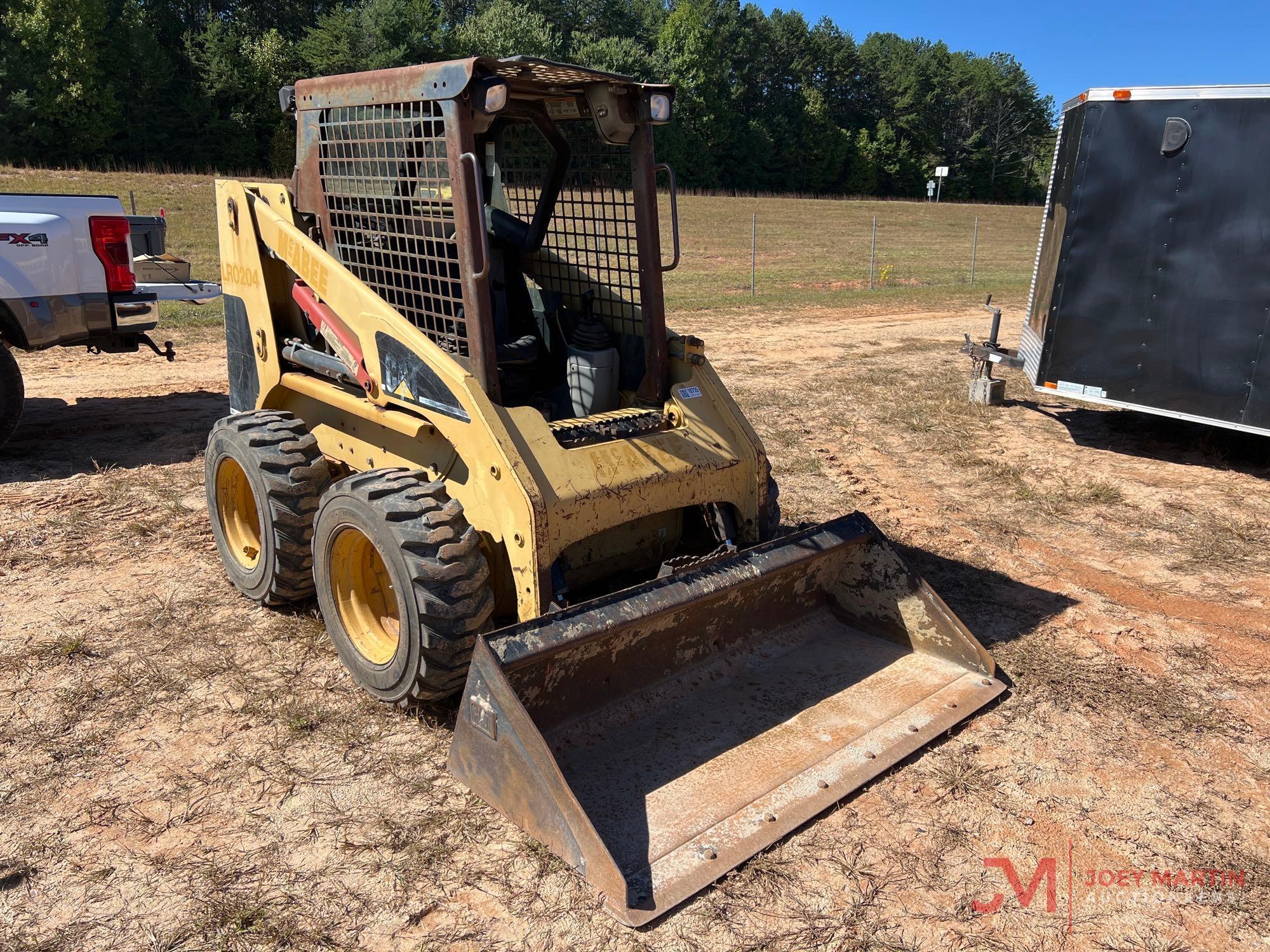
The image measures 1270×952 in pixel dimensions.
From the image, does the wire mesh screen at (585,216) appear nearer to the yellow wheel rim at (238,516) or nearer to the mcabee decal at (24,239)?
the yellow wheel rim at (238,516)

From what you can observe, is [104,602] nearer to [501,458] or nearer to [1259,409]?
[501,458]

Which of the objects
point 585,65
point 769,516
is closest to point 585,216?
point 769,516

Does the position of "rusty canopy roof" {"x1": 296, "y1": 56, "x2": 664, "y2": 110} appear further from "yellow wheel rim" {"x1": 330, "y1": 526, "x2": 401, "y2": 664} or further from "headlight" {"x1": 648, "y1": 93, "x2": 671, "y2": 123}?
"yellow wheel rim" {"x1": 330, "y1": 526, "x2": 401, "y2": 664}

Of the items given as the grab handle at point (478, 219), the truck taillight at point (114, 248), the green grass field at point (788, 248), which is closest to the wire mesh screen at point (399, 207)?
the grab handle at point (478, 219)

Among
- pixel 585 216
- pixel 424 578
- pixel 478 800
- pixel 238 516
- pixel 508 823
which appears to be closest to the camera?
pixel 508 823

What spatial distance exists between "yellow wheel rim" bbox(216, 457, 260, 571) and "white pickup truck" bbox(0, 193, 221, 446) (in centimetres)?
291

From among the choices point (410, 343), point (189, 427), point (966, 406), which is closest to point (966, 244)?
point (966, 406)

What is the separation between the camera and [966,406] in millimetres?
10039

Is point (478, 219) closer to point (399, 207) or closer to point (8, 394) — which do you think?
point (399, 207)

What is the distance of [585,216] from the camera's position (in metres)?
4.82

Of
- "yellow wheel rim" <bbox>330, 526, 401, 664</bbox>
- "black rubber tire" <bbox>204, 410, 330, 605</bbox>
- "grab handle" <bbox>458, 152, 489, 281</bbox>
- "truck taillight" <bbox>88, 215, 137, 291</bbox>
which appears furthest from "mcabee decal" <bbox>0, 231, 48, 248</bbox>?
"grab handle" <bbox>458, 152, 489, 281</bbox>

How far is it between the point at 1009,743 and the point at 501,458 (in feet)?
7.71

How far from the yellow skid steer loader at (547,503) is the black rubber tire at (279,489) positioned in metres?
0.02

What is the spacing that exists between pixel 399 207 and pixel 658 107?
123 cm
